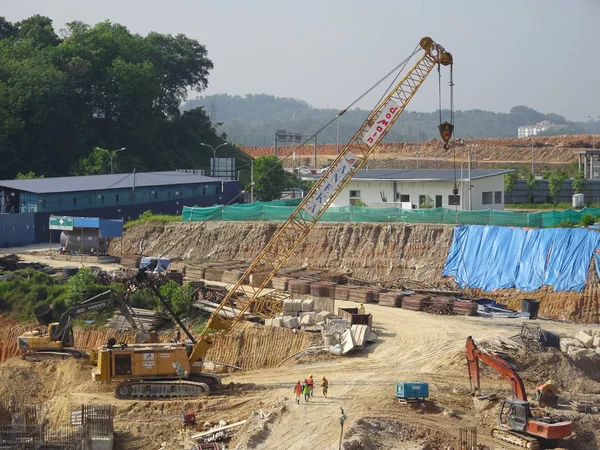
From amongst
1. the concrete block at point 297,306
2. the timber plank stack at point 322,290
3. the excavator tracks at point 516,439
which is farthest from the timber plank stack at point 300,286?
the excavator tracks at point 516,439

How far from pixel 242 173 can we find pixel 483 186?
50.0m

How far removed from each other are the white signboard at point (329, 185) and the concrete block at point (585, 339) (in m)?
13.7

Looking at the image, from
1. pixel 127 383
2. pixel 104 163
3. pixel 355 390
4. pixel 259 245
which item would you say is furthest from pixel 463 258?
pixel 104 163

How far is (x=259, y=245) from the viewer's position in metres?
63.9

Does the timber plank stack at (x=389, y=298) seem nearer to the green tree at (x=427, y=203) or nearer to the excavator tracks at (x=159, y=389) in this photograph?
the excavator tracks at (x=159, y=389)

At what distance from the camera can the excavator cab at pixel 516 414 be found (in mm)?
32094

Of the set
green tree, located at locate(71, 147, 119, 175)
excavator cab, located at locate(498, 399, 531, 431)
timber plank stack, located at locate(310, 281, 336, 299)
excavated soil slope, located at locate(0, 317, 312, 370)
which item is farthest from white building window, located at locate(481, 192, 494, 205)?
green tree, located at locate(71, 147, 119, 175)

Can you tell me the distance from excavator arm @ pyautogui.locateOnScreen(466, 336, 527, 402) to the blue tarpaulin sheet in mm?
16807

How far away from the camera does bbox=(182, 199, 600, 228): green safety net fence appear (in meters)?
58.4

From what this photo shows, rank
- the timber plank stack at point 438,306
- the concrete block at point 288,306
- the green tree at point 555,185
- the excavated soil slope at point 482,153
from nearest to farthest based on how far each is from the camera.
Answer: the concrete block at point 288,306
the timber plank stack at point 438,306
the green tree at point 555,185
the excavated soil slope at point 482,153

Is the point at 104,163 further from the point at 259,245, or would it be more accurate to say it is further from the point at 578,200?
the point at 578,200

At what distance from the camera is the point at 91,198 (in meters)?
76.9

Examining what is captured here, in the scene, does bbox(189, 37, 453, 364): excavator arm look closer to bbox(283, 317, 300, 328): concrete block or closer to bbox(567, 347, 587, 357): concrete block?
bbox(283, 317, 300, 328): concrete block

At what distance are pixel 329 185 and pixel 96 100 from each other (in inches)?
2712
